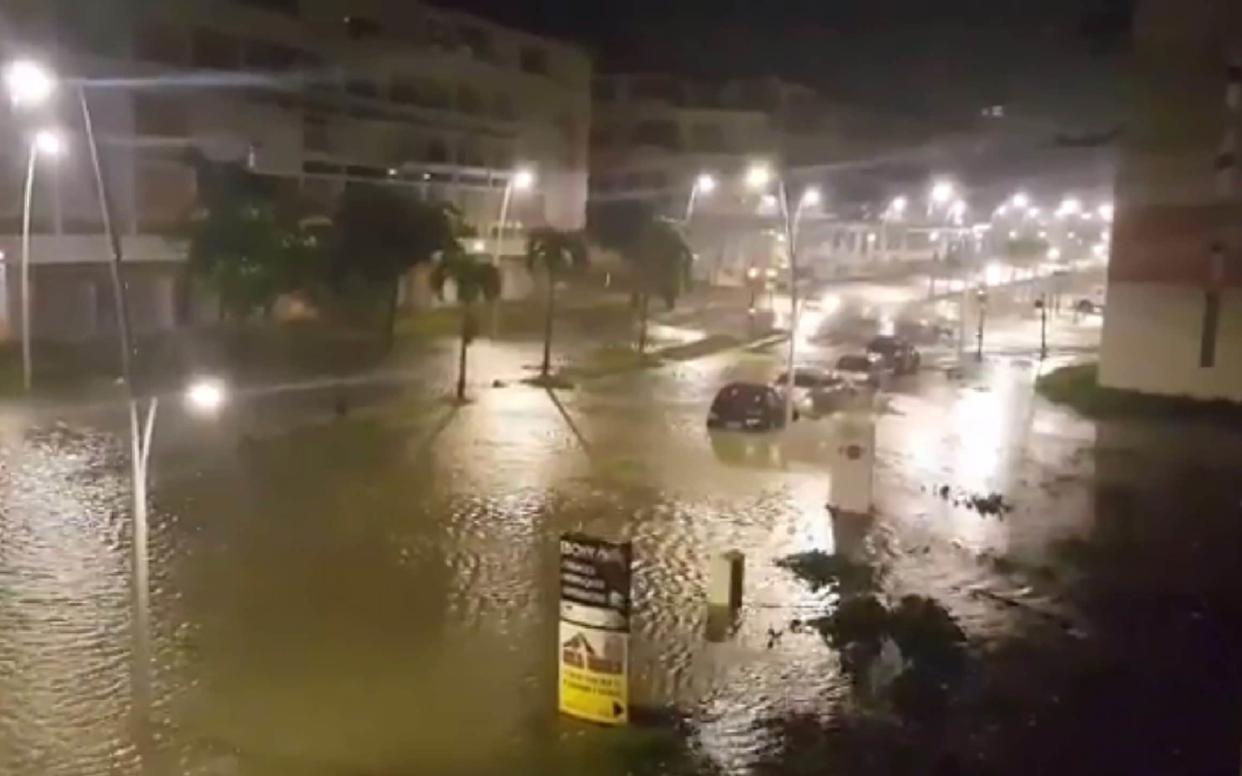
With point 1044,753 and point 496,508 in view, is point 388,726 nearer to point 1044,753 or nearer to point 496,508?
point 1044,753

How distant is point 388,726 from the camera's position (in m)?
13.3

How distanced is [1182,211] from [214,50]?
110 ft

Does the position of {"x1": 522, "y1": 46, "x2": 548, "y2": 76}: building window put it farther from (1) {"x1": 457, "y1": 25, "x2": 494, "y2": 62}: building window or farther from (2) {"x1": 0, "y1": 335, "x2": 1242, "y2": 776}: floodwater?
(2) {"x1": 0, "y1": 335, "x2": 1242, "y2": 776}: floodwater

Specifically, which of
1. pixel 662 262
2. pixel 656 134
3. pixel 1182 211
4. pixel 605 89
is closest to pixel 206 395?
pixel 662 262

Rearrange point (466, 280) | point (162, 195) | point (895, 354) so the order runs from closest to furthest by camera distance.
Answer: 1. point (466, 280)
2. point (895, 354)
3. point (162, 195)

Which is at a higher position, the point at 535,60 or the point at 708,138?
the point at 535,60

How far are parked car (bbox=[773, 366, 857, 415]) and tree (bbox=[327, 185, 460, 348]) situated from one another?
11258mm

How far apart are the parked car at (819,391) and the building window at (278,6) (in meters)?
26.3

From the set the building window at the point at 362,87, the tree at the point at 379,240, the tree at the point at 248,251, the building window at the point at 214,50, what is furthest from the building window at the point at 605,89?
the tree at the point at 248,251

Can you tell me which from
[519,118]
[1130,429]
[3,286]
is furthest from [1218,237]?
[519,118]

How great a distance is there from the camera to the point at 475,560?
1958 centimetres

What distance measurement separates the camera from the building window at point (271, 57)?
5256 cm

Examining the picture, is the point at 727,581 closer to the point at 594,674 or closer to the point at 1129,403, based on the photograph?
the point at 594,674

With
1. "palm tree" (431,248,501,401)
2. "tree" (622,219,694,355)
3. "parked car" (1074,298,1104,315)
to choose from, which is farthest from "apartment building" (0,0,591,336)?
"parked car" (1074,298,1104,315)
